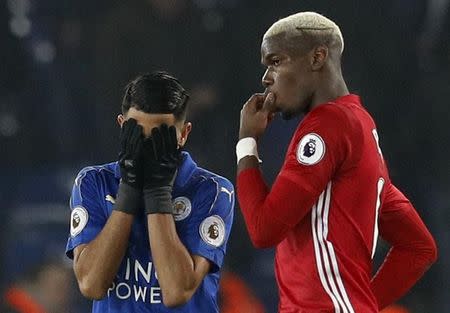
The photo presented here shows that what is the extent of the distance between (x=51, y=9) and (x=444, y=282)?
1.97 metres

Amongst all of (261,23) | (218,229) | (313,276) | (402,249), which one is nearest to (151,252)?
(218,229)

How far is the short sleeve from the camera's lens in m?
2.36

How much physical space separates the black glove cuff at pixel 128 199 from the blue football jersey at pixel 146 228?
0.08m

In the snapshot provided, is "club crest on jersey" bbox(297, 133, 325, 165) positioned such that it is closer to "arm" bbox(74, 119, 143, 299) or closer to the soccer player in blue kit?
the soccer player in blue kit

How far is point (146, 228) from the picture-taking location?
242 cm

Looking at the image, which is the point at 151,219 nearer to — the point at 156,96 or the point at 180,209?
the point at 180,209

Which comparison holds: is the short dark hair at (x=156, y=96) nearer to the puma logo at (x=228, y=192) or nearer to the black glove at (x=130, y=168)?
the black glove at (x=130, y=168)

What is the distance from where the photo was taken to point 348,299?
239 cm

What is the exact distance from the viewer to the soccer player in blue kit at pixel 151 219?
232 cm

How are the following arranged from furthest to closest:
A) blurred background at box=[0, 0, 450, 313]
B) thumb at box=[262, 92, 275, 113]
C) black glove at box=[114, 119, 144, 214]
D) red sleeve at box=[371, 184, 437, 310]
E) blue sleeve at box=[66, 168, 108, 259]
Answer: blurred background at box=[0, 0, 450, 313], red sleeve at box=[371, 184, 437, 310], thumb at box=[262, 92, 275, 113], blue sleeve at box=[66, 168, 108, 259], black glove at box=[114, 119, 144, 214]

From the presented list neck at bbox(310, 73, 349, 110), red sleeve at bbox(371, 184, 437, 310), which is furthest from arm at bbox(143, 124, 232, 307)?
red sleeve at bbox(371, 184, 437, 310)

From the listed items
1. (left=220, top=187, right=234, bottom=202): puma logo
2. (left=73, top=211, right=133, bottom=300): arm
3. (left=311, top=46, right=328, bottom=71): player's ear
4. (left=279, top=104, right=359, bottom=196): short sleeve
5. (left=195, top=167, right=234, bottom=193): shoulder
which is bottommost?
(left=73, top=211, right=133, bottom=300): arm

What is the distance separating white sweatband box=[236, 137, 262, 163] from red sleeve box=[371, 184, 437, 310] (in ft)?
1.28

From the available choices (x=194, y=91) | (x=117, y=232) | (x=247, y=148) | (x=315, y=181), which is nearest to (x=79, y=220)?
(x=117, y=232)
